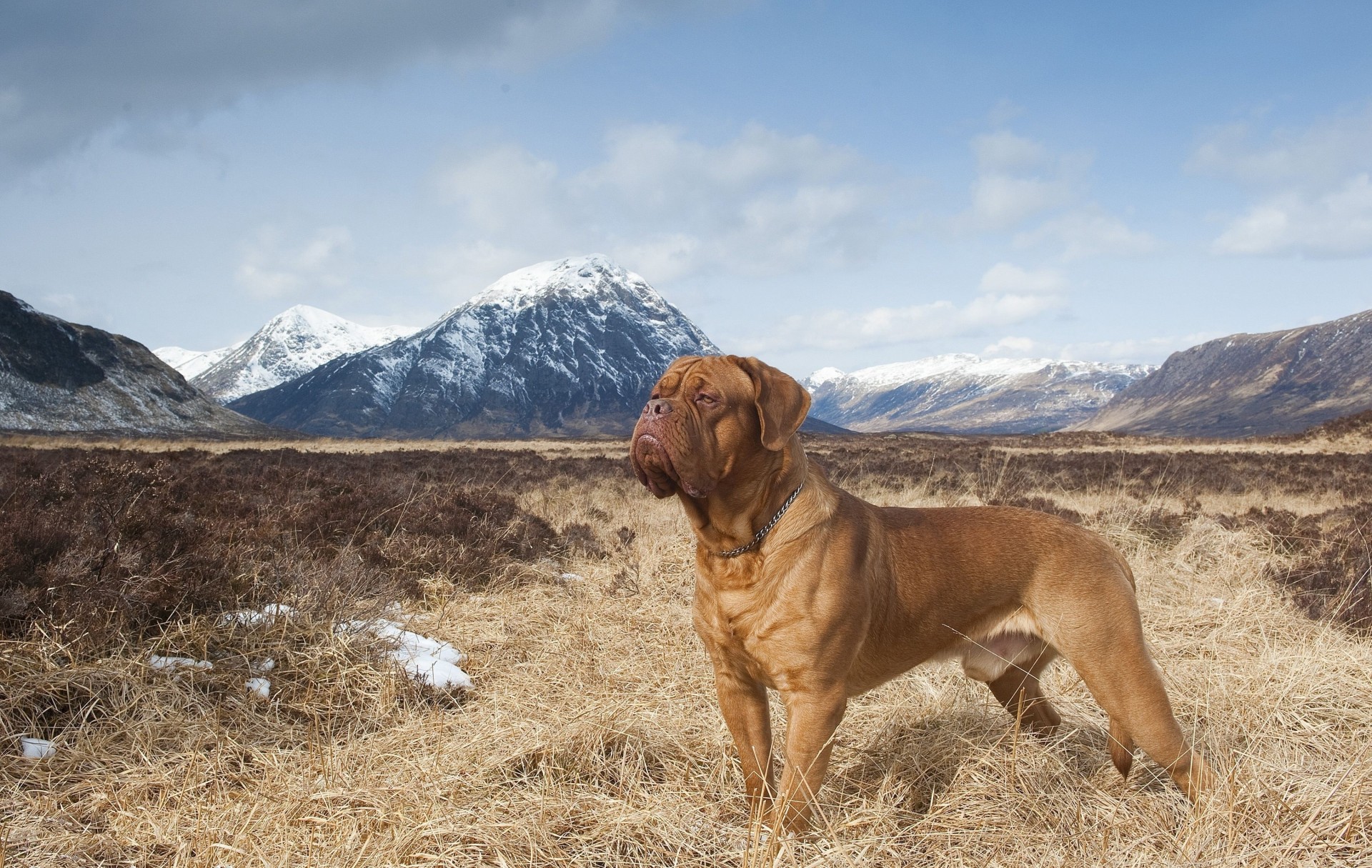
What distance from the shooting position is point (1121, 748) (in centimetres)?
317

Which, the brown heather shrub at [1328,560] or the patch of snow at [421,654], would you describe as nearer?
the patch of snow at [421,654]

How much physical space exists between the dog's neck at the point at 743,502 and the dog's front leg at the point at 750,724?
53cm

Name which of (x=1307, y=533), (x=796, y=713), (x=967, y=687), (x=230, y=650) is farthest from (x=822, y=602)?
(x=1307, y=533)

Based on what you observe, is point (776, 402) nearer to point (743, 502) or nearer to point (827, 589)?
point (743, 502)

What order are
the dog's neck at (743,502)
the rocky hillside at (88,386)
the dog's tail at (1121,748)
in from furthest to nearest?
the rocky hillside at (88,386) → the dog's tail at (1121,748) → the dog's neck at (743,502)

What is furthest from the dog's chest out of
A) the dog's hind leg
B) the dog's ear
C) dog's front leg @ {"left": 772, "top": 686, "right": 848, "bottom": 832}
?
the dog's hind leg

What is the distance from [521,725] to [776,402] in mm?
1991

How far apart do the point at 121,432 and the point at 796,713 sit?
51909mm

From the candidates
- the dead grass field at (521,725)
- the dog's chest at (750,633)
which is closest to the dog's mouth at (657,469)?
the dog's chest at (750,633)

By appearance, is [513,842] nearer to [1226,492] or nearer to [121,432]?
[1226,492]

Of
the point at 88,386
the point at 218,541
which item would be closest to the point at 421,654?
Answer: the point at 218,541

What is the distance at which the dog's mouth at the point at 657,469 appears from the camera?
106 inches

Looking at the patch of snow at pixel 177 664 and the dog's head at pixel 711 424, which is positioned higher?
the dog's head at pixel 711 424

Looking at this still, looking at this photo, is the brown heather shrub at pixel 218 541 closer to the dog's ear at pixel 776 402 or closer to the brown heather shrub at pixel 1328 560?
the dog's ear at pixel 776 402
